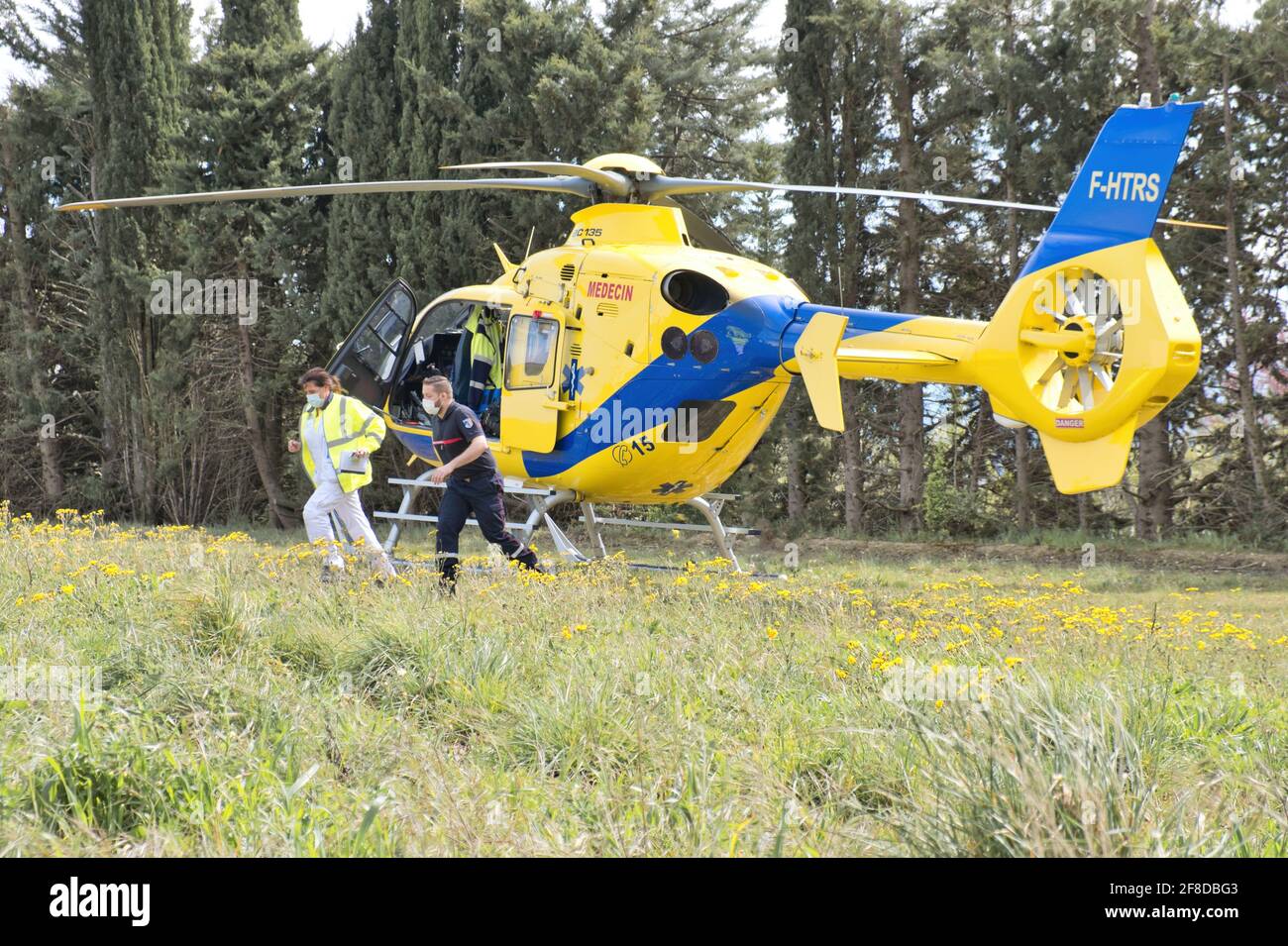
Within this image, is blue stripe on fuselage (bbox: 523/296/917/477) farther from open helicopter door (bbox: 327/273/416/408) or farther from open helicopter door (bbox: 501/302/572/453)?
open helicopter door (bbox: 327/273/416/408)

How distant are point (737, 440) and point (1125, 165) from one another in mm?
4027

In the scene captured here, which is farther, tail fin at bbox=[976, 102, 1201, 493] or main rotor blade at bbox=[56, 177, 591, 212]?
main rotor blade at bbox=[56, 177, 591, 212]

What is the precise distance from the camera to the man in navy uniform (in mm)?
8125

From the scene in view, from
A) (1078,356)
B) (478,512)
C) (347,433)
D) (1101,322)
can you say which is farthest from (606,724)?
(347,433)

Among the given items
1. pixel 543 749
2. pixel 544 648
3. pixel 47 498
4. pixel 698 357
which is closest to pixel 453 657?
pixel 544 648

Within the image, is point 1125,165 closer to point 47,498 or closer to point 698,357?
point 698,357

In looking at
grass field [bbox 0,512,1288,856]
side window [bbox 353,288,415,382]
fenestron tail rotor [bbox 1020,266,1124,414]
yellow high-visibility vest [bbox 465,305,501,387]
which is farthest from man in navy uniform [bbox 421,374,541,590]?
fenestron tail rotor [bbox 1020,266,1124,414]

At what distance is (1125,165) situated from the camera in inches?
280

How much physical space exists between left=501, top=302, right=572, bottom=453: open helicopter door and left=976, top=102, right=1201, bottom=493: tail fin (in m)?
3.99

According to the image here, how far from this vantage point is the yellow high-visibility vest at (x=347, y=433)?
888 centimetres

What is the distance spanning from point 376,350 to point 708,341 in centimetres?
406

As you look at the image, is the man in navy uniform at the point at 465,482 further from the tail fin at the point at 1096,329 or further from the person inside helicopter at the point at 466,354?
the tail fin at the point at 1096,329

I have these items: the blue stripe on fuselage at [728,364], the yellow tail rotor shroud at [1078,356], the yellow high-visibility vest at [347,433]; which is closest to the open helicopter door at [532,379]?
the blue stripe on fuselage at [728,364]

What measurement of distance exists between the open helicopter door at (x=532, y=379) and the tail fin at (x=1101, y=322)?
3.99m
